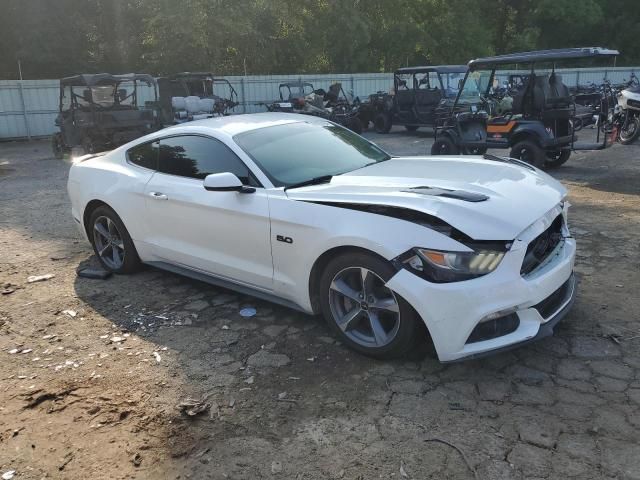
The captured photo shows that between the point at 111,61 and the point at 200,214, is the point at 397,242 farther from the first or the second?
the point at 111,61

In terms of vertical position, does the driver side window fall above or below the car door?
above

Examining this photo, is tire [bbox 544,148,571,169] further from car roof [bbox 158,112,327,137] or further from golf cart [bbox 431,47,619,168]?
car roof [bbox 158,112,327,137]

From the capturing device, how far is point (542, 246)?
11.4 ft

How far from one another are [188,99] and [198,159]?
1344cm

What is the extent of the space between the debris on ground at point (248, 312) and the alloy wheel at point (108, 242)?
1499mm

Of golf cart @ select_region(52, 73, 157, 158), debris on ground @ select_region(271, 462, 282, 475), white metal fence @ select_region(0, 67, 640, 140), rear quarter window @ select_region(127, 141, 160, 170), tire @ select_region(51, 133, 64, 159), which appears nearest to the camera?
debris on ground @ select_region(271, 462, 282, 475)

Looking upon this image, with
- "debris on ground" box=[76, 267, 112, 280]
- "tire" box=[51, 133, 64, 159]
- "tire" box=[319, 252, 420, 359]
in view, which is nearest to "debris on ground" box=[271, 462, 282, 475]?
"tire" box=[319, 252, 420, 359]

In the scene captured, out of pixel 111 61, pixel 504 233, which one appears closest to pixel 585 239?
pixel 504 233

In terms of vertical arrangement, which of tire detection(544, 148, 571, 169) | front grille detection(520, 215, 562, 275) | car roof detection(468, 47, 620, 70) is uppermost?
car roof detection(468, 47, 620, 70)

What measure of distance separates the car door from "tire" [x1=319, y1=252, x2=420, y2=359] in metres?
0.56

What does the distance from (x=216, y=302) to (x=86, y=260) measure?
6.75 feet

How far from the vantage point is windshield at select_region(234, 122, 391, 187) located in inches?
160

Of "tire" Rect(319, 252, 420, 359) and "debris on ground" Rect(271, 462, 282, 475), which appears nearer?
"debris on ground" Rect(271, 462, 282, 475)

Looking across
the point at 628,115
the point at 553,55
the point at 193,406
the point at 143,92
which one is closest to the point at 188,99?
the point at 143,92
